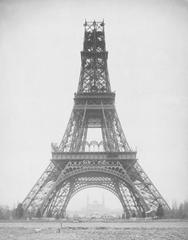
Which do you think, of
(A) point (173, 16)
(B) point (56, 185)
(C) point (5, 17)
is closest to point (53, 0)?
(C) point (5, 17)

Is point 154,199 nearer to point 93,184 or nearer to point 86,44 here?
point 93,184

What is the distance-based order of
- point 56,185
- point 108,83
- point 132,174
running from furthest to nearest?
point 108,83 → point 132,174 → point 56,185

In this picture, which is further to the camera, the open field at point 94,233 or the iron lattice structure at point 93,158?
the iron lattice structure at point 93,158

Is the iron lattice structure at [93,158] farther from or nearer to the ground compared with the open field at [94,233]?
farther from the ground

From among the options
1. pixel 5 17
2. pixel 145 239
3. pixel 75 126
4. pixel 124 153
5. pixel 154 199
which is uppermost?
pixel 5 17

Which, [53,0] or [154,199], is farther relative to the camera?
[154,199]

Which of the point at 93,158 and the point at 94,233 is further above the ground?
the point at 93,158

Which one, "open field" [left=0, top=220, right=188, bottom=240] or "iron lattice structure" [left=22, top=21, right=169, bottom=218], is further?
"iron lattice structure" [left=22, top=21, right=169, bottom=218]

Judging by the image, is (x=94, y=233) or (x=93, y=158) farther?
(x=93, y=158)
